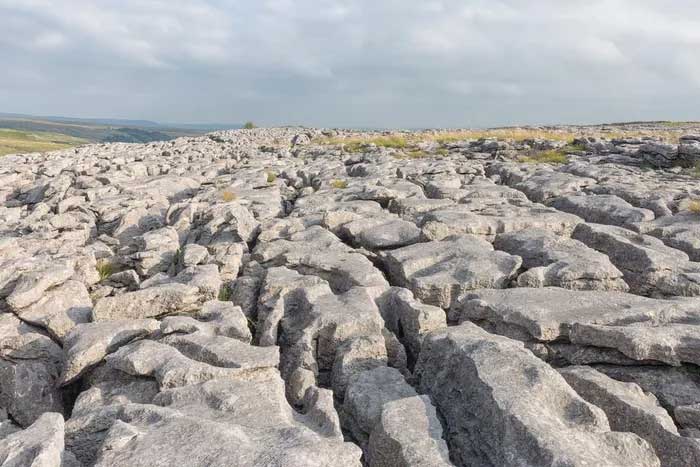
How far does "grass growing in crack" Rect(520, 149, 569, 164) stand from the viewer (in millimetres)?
47394

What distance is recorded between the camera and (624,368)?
11.2 m

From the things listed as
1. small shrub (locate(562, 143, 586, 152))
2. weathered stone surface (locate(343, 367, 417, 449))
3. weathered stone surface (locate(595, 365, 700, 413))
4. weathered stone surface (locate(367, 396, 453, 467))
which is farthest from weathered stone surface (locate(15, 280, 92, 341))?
small shrub (locate(562, 143, 586, 152))

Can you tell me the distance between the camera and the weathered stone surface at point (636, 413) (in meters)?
8.32

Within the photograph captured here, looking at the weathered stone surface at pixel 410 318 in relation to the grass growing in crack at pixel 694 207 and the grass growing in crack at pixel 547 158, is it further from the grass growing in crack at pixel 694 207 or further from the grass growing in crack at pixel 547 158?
the grass growing in crack at pixel 547 158

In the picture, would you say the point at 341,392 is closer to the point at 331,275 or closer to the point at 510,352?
the point at 510,352

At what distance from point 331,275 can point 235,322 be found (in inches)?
180

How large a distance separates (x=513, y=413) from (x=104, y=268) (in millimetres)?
17976

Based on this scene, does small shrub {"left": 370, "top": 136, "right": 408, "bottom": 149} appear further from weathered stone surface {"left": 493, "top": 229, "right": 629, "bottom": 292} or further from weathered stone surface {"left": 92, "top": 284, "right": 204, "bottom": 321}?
weathered stone surface {"left": 92, "top": 284, "right": 204, "bottom": 321}

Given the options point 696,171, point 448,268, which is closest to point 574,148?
point 696,171

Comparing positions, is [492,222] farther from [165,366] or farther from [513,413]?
[165,366]

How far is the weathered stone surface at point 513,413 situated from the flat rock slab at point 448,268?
4673 mm

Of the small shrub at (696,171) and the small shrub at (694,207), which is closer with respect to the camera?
the small shrub at (694,207)

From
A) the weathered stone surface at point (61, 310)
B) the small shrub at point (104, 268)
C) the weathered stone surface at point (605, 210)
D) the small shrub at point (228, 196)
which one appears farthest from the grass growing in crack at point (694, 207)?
the small shrub at point (104, 268)

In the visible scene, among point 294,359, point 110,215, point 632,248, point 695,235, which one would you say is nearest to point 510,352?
point 294,359
